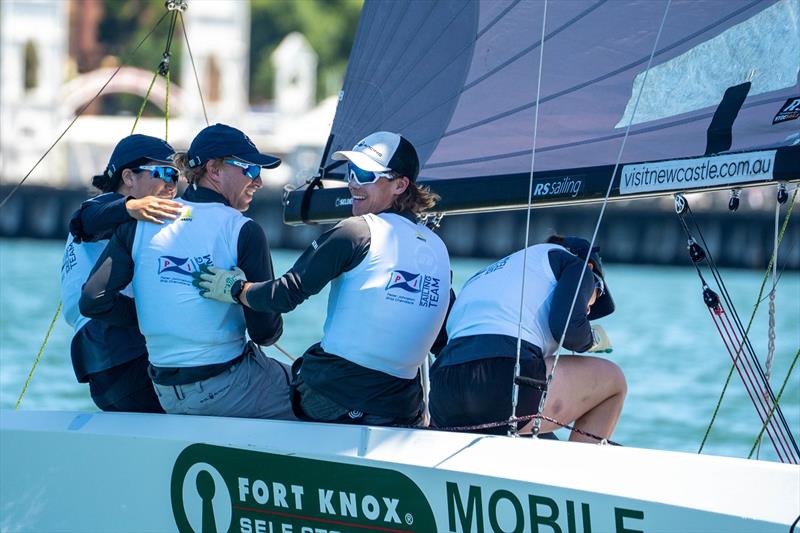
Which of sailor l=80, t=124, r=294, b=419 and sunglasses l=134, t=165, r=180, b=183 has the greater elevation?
sunglasses l=134, t=165, r=180, b=183

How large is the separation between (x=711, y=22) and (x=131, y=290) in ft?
5.85

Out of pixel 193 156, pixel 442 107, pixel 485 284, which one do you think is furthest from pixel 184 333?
pixel 442 107

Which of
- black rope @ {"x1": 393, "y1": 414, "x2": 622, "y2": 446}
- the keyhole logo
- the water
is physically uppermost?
black rope @ {"x1": 393, "y1": 414, "x2": 622, "y2": 446}

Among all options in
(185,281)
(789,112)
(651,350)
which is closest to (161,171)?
(185,281)

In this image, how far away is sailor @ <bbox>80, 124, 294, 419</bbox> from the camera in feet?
12.4

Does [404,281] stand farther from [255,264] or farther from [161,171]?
[161,171]

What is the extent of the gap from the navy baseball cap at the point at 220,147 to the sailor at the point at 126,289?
0.64ft

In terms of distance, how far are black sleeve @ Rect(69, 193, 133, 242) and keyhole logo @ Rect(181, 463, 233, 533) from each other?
702 mm

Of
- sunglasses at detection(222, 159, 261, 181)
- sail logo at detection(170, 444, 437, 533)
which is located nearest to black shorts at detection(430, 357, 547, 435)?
sail logo at detection(170, 444, 437, 533)

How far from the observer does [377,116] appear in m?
4.95

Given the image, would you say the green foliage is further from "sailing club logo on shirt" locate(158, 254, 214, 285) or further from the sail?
"sailing club logo on shirt" locate(158, 254, 214, 285)

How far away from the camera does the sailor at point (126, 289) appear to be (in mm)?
4078

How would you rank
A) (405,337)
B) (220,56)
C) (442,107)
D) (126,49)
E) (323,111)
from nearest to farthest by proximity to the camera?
(405,337)
(442,107)
(323,111)
(220,56)
(126,49)

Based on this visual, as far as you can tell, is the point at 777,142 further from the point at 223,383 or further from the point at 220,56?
the point at 220,56
